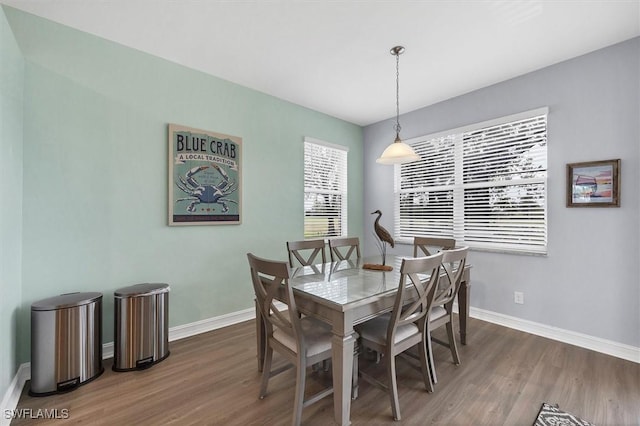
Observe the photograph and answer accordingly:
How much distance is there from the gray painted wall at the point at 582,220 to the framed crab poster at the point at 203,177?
3.09 meters

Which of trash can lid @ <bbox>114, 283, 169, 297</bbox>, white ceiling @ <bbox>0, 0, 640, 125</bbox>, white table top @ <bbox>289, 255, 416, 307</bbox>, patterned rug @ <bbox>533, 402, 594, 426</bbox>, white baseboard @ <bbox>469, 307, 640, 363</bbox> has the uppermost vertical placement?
white ceiling @ <bbox>0, 0, 640, 125</bbox>

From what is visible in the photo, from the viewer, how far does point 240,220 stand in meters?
3.36

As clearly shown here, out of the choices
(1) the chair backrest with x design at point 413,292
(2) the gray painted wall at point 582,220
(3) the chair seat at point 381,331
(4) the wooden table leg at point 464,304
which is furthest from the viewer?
(4) the wooden table leg at point 464,304

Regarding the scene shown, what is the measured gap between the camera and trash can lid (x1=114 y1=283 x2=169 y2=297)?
230 cm

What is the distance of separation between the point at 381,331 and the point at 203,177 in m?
2.36

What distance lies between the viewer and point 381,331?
1935mm

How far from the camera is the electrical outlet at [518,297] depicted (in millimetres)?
3129

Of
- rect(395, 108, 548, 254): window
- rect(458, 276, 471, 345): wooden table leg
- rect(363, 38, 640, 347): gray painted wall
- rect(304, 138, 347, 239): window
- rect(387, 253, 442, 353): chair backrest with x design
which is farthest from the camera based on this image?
rect(304, 138, 347, 239): window

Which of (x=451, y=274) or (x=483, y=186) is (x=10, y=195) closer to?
(x=451, y=274)

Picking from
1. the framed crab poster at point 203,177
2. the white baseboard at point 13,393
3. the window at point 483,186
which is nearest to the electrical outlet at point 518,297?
the window at point 483,186

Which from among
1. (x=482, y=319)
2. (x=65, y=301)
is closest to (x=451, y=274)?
(x=482, y=319)

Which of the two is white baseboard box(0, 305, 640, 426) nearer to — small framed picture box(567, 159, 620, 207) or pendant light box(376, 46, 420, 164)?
small framed picture box(567, 159, 620, 207)

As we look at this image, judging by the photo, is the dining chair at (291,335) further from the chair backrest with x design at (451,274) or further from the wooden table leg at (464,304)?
the wooden table leg at (464,304)

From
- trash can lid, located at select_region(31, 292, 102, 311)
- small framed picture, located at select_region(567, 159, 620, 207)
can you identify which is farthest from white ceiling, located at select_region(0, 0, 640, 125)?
trash can lid, located at select_region(31, 292, 102, 311)
